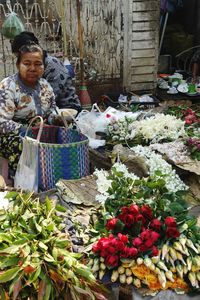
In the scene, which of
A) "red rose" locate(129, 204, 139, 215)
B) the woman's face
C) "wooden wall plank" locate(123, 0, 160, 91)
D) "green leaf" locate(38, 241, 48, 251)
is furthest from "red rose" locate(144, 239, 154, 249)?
"wooden wall plank" locate(123, 0, 160, 91)

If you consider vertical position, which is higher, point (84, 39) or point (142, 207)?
point (84, 39)

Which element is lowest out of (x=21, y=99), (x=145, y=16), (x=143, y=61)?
(x=143, y=61)

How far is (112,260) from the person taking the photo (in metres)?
2.75

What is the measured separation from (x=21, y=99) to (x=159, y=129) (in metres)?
1.56

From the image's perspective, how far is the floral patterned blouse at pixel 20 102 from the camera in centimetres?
427

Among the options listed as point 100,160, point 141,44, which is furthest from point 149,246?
point 141,44

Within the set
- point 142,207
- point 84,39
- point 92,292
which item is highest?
point 84,39

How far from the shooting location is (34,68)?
4.27 metres

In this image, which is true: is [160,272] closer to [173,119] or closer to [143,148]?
[143,148]

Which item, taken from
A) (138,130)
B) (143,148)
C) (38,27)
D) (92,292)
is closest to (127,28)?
(38,27)

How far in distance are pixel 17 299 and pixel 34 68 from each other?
7.65 ft

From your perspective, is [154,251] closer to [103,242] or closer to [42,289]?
[103,242]

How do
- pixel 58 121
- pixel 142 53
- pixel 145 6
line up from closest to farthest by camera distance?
pixel 58 121 → pixel 145 6 → pixel 142 53

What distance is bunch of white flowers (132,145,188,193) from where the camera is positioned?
3.98m
